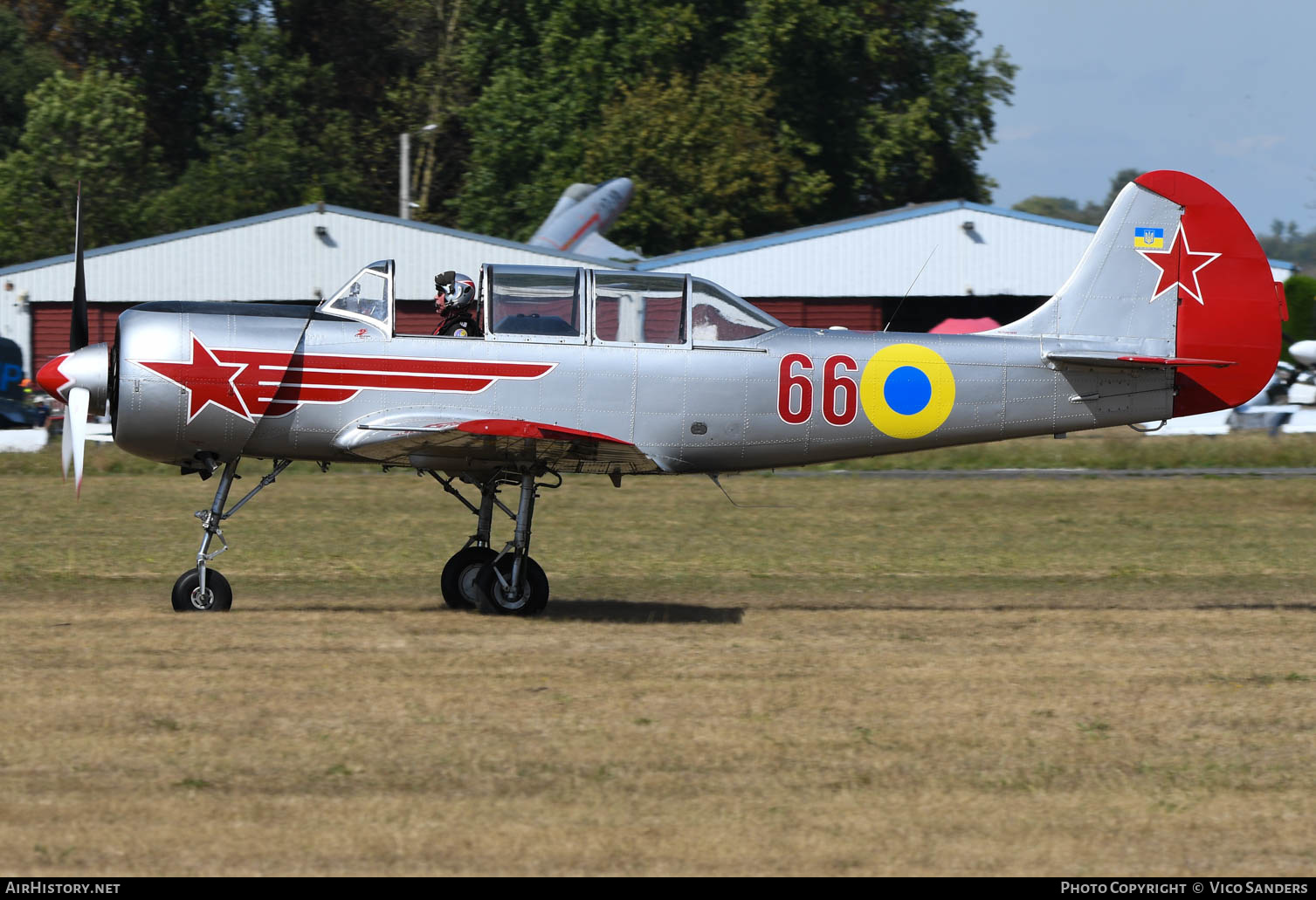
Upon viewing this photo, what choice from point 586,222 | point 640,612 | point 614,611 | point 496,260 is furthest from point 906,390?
point 586,222

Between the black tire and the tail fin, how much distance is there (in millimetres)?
6150

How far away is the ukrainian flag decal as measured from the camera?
36.9 feet

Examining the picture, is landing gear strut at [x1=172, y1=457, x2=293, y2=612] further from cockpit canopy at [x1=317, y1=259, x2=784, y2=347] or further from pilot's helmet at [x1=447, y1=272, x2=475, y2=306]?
pilot's helmet at [x1=447, y1=272, x2=475, y2=306]

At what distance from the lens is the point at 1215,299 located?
36.4ft

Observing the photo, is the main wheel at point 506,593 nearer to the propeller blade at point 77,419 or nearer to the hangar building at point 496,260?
the propeller blade at point 77,419

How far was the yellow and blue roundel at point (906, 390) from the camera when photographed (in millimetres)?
10797

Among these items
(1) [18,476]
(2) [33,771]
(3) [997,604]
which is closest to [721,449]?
(3) [997,604]

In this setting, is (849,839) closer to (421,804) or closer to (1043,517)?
(421,804)

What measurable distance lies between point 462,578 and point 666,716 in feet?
12.0

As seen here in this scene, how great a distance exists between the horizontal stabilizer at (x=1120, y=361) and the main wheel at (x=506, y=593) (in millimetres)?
4176

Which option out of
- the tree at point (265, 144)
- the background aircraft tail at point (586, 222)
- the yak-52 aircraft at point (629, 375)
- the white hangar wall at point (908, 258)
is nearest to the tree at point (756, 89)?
the tree at point (265, 144)

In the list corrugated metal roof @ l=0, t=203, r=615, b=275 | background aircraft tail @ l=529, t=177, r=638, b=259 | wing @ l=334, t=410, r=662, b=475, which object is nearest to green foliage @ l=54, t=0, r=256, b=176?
corrugated metal roof @ l=0, t=203, r=615, b=275

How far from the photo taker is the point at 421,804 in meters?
6.36

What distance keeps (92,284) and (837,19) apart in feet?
95.3
